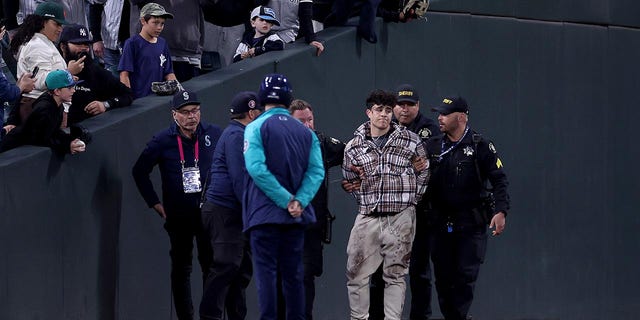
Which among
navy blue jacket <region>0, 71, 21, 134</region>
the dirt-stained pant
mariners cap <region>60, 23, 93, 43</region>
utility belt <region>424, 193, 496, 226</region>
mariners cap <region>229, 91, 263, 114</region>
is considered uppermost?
mariners cap <region>60, 23, 93, 43</region>

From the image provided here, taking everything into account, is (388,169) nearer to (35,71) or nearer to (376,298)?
(376,298)

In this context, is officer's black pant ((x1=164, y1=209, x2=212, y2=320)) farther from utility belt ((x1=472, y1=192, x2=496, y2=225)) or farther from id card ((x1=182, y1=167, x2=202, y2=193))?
utility belt ((x1=472, y1=192, x2=496, y2=225))

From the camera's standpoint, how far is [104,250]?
11.5 meters

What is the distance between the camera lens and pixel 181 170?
11.4 meters

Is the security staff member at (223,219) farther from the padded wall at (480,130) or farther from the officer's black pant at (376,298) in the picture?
the officer's black pant at (376,298)

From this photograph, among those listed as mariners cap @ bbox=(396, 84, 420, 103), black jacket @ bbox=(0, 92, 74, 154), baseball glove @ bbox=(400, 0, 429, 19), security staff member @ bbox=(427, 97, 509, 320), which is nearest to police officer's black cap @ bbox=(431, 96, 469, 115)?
security staff member @ bbox=(427, 97, 509, 320)

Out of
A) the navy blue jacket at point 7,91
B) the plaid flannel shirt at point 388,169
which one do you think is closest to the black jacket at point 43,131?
the navy blue jacket at point 7,91

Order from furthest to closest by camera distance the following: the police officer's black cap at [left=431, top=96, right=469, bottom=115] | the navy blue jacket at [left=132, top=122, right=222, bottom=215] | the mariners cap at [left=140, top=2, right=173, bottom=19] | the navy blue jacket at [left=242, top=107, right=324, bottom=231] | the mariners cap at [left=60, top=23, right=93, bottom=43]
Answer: the mariners cap at [left=140, top=2, right=173, bottom=19] → the police officer's black cap at [left=431, top=96, right=469, bottom=115] → the mariners cap at [left=60, top=23, right=93, bottom=43] → the navy blue jacket at [left=132, top=122, right=222, bottom=215] → the navy blue jacket at [left=242, top=107, right=324, bottom=231]

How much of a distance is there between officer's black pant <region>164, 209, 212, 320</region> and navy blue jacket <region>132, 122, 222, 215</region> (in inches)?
4.0

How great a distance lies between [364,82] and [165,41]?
8.39ft

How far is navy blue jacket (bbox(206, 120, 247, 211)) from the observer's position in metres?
10.7

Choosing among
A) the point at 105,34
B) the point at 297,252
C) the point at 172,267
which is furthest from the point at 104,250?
the point at 105,34

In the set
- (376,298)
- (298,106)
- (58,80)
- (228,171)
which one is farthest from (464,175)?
(58,80)

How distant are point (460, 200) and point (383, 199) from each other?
2.92ft
